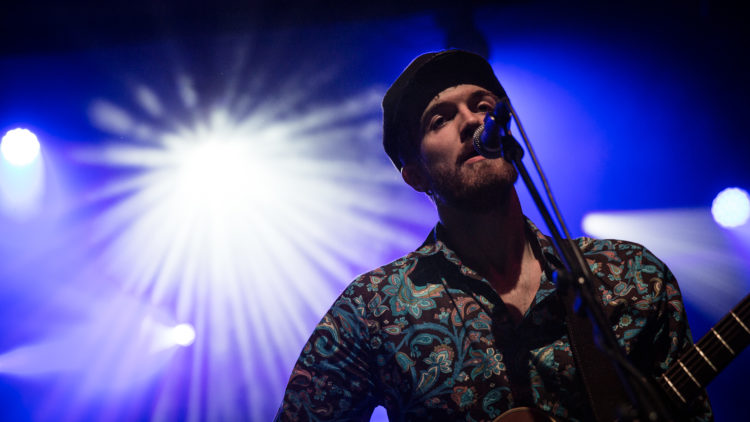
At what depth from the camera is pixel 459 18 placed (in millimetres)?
4199

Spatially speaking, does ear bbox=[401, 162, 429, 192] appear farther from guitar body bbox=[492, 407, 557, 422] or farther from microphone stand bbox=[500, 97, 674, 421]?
guitar body bbox=[492, 407, 557, 422]

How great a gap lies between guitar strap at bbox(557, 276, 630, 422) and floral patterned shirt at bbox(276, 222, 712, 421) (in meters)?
0.04

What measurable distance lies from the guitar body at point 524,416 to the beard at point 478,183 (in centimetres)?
88

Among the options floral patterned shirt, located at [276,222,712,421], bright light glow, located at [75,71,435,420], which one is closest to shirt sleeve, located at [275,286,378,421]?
floral patterned shirt, located at [276,222,712,421]

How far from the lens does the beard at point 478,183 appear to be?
73.1 inches

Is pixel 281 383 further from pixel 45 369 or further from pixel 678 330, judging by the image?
pixel 678 330

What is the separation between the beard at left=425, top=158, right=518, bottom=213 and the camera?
6.09 ft

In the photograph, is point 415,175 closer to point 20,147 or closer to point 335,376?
point 335,376

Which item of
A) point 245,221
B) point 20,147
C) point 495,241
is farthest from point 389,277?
point 20,147

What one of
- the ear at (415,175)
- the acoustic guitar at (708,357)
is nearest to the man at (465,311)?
the ear at (415,175)

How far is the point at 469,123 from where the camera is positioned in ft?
6.41

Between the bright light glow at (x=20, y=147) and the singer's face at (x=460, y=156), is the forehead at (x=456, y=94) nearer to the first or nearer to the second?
the singer's face at (x=460, y=156)

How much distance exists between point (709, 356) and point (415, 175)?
1464 millimetres

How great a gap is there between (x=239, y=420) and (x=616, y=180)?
5195mm
